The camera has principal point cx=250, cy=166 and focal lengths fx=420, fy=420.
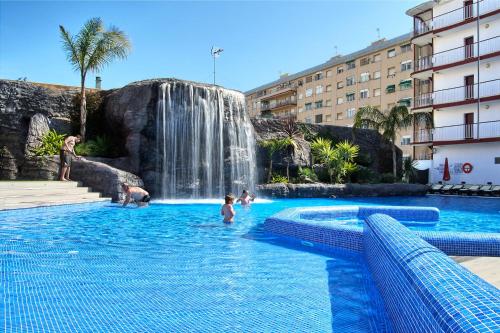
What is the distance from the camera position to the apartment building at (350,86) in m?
46.0

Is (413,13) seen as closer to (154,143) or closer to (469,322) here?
(154,143)

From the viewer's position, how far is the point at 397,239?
4469mm

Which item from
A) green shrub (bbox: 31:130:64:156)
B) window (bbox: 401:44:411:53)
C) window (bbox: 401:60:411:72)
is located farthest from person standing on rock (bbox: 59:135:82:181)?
window (bbox: 401:44:411:53)

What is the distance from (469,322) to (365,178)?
975 inches

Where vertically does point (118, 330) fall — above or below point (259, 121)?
below

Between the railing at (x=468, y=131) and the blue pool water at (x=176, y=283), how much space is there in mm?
24630

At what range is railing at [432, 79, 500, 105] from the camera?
28.0 m

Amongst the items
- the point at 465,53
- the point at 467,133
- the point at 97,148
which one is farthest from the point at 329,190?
the point at 465,53

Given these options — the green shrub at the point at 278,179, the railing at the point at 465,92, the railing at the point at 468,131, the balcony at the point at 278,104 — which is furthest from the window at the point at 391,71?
the green shrub at the point at 278,179

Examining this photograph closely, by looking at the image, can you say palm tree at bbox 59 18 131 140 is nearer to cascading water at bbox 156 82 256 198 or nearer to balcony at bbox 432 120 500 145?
cascading water at bbox 156 82 256 198

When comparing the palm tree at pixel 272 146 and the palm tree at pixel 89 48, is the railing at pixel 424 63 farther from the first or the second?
the palm tree at pixel 89 48

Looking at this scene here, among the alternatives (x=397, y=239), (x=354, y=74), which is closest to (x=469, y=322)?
(x=397, y=239)

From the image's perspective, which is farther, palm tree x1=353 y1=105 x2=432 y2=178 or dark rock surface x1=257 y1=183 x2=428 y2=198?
palm tree x1=353 y1=105 x2=432 y2=178

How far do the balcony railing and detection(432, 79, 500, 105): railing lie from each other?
498 cm
